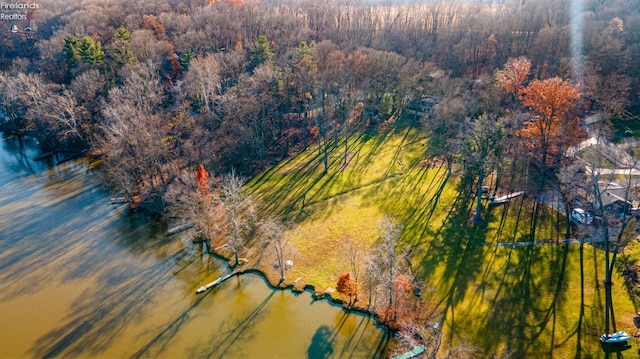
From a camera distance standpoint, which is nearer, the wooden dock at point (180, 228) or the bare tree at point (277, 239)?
the bare tree at point (277, 239)

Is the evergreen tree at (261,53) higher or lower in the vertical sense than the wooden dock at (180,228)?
higher

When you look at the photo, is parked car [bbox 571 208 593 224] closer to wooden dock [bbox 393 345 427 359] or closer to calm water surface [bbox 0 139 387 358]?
wooden dock [bbox 393 345 427 359]

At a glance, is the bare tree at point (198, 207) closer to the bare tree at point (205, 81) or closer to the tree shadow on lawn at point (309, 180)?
the tree shadow on lawn at point (309, 180)

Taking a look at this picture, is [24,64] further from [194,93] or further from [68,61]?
[194,93]

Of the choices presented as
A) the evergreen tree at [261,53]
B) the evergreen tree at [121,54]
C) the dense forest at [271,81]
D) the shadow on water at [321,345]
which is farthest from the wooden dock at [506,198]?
the evergreen tree at [121,54]

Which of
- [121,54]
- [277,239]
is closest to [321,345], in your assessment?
[277,239]

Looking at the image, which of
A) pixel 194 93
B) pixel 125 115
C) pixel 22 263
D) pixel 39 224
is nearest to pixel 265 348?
pixel 22 263

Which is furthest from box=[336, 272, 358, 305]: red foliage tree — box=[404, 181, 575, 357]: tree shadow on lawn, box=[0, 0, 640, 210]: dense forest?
box=[0, 0, 640, 210]: dense forest
